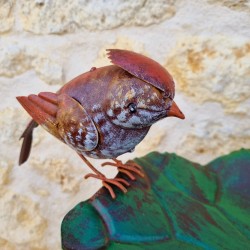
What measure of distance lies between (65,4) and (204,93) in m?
0.34

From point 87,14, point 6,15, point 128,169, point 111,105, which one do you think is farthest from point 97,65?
point 111,105

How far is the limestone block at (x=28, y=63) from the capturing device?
35.1 inches

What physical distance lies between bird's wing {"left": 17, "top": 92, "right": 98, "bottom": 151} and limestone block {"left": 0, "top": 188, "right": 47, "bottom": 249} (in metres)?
0.48

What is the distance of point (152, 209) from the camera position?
1.81 feet

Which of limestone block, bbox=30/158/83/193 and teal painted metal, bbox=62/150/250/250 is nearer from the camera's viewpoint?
teal painted metal, bbox=62/150/250/250

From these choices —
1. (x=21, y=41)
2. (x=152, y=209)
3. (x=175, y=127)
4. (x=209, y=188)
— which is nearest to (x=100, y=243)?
(x=152, y=209)

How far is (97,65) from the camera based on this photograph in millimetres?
884

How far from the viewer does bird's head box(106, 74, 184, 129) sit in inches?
17.2

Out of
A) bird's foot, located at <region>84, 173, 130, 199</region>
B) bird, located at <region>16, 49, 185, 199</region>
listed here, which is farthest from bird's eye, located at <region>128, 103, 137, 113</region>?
bird's foot, located at <region>84, 173, 130, 199</region>

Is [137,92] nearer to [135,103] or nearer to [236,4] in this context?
[135,103]

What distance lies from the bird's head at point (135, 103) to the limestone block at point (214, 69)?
1.31 ft

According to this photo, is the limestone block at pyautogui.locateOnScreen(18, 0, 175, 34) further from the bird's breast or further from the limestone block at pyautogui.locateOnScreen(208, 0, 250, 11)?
the bird's breast

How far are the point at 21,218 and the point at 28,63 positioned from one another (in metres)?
0.35

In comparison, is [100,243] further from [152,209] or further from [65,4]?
[65,4]
